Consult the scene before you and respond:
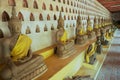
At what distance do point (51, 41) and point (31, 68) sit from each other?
2141 mm

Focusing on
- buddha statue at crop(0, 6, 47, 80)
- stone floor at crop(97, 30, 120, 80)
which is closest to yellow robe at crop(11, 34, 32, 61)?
buddha statue at crop(0, 6, 47, 80)

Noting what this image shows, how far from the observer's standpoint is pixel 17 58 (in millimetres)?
2707

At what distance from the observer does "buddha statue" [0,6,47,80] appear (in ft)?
7.51

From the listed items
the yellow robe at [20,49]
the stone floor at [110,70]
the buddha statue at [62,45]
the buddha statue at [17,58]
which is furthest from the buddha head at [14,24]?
the stone floor at [110,70]

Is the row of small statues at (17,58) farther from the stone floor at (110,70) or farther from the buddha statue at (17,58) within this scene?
the stone floor at (110,70)

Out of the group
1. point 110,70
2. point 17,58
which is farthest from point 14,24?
point 110,70

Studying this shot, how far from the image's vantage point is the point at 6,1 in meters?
2.95

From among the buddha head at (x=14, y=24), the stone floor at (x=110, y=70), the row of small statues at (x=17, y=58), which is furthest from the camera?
the stone floor at (x=110, y=70)

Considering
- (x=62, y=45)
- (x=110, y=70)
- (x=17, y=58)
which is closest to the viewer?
(x=17, y=58)

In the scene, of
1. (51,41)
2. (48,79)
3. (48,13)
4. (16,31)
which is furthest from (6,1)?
(51,41)

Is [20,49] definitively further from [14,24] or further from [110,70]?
[110,70]

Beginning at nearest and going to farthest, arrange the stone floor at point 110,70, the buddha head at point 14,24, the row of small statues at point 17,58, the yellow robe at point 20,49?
the row of small statues at point 17,58, the buddha head at point 14,24, the yellow robe at point 20,49, the stone floor at point 110,70

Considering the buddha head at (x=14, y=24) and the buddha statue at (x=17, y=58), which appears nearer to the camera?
the buddha statue at (x=17, y=58)

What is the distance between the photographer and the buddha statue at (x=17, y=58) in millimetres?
2288
